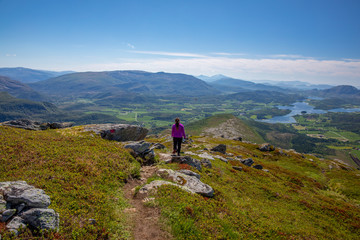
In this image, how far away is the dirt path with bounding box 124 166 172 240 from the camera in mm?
12788

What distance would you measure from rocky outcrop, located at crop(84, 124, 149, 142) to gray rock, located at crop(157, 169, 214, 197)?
15.6 m

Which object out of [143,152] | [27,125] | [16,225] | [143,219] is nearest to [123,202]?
[143,219]

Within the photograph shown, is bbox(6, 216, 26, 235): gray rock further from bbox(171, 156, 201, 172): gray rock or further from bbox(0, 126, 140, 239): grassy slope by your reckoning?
bbox(171, 156, 201, 172): gray rock

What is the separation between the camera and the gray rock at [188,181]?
1930cm

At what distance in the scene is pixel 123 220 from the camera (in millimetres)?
13734

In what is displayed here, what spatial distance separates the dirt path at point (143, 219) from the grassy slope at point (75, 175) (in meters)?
0.80

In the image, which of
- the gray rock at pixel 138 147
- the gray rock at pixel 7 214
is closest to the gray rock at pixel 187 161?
the gray rock at pixel 138 147

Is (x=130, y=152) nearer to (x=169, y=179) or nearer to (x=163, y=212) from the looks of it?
(x=169, y=179)

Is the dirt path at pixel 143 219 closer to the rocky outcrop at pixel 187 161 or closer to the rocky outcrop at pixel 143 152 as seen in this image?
the rocky outcrop at pixel 143 152

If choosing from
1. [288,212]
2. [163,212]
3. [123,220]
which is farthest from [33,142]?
[288,212]

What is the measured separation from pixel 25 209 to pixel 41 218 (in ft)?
5.88

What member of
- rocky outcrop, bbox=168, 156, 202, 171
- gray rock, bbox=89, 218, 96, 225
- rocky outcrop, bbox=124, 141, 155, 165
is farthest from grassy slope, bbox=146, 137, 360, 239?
gray rock, bbox=89, 218, 96, 225

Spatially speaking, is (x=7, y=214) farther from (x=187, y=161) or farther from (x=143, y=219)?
(x=187, y=161)

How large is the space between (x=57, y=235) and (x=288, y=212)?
25850mm
